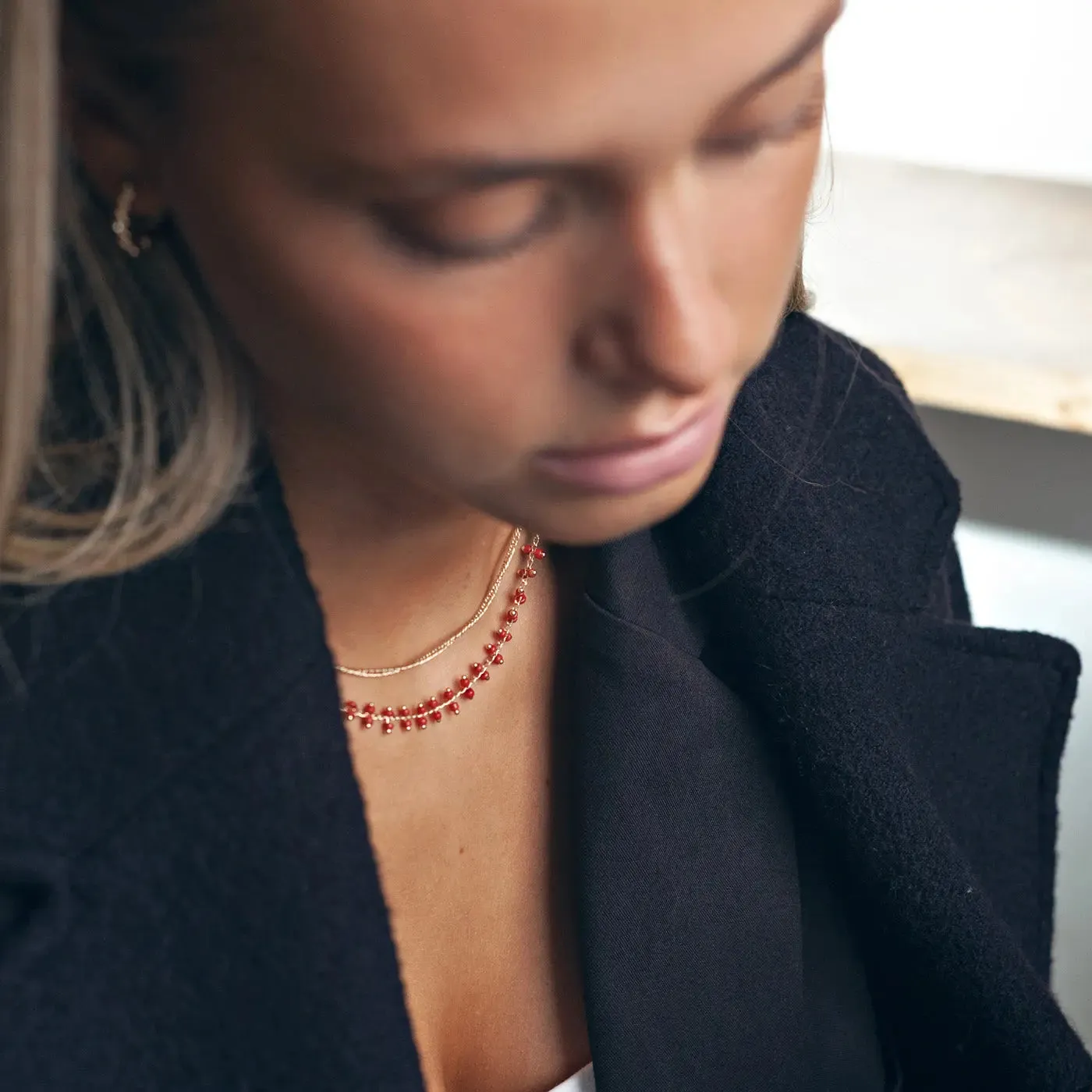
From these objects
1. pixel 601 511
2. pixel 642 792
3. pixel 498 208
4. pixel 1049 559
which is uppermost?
pixel 498 208

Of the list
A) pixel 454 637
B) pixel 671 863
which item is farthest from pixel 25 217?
pixel 671 863

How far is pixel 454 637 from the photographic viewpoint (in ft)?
1.92

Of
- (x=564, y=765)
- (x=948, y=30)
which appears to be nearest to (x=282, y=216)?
(x=564, y=765)

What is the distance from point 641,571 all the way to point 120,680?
25cm

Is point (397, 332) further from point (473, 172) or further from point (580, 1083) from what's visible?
point (580, 1083)

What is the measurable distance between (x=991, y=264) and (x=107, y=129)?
2.22 ft

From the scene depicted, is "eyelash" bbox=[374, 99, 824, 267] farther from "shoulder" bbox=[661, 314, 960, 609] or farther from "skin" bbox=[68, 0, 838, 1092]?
"shoulder" bbox=[661, 314, 960, 609]

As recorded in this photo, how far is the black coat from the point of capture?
0.43 metres

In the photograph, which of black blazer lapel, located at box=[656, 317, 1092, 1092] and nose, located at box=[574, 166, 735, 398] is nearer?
nose, located at box=[574, 166, 735, 398]

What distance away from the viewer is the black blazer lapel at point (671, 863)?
1.85ft


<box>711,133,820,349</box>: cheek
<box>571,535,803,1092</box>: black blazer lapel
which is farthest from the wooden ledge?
<box>711,133,820,349</box>: cheek

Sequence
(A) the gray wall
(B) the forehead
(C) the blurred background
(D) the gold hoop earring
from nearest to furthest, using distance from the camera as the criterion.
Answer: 1. (B) the forehead
2. (D) the gold hoop earring
3. (C) the blurred background
4. (A) the gray wall

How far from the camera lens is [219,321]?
1.37ft

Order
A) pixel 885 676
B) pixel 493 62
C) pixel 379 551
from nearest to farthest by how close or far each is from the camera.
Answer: pixel 493 62, pixel 379 551, pixel 885 676
